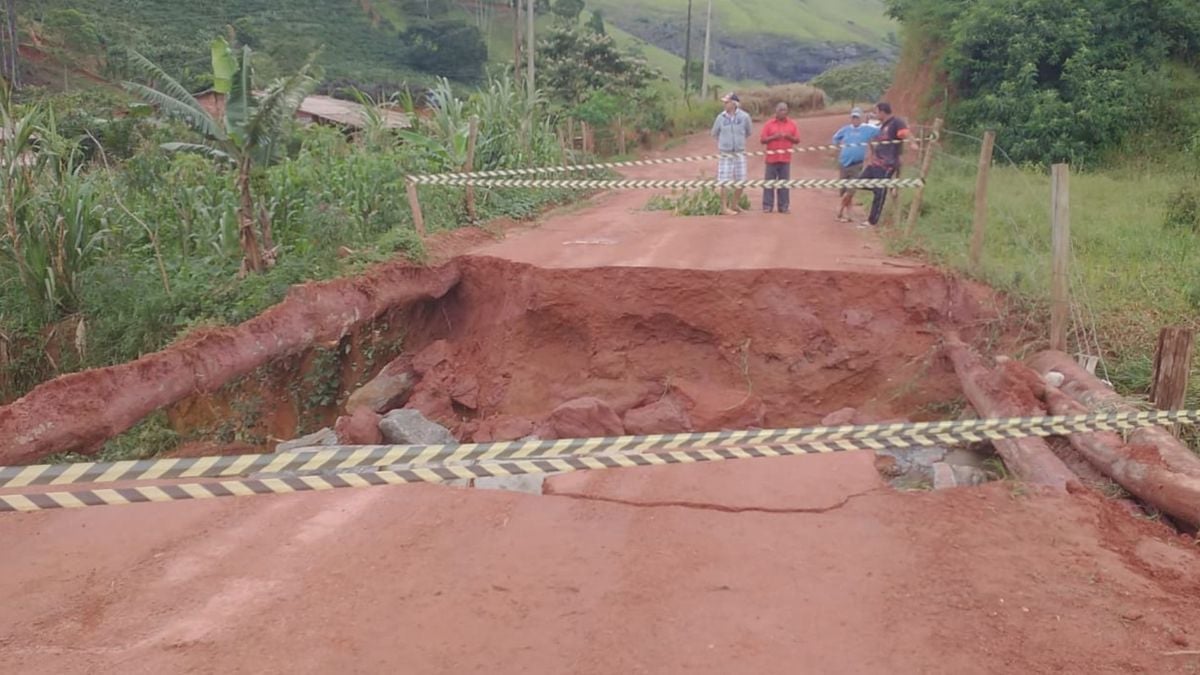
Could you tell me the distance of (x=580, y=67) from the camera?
2527 centimetres

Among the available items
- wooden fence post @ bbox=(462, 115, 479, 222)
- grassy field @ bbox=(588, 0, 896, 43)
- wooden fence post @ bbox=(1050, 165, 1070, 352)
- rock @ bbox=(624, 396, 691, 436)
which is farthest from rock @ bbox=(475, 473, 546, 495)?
grassy field @ bbox=(588, 0, 896, 43)

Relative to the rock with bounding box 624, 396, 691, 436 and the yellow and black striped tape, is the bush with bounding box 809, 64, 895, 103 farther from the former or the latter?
the yellow and black striped tape

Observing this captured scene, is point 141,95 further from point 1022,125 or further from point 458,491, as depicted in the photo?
point 1022,125

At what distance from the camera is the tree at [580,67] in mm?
25328

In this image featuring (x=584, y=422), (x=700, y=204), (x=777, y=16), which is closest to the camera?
(x=584, y=422)

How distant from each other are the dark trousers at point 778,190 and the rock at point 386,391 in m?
5.92

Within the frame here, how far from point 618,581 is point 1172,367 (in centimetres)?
376

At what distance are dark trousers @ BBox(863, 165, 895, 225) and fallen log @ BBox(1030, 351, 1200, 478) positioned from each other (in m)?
4.27

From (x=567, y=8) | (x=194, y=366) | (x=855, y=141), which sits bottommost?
(x=194, y=366)

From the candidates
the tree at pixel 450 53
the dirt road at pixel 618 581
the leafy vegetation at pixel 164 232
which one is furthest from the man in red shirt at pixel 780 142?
the tree at pixel 450 53

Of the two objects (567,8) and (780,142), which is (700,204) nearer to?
(780,142)

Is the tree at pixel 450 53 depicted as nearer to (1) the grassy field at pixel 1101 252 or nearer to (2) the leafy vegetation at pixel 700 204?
(2) the leafy vegetation at pixel 700 204

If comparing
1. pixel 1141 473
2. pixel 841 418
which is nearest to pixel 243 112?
pixel 841 418

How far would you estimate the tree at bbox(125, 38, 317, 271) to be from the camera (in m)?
8.63
